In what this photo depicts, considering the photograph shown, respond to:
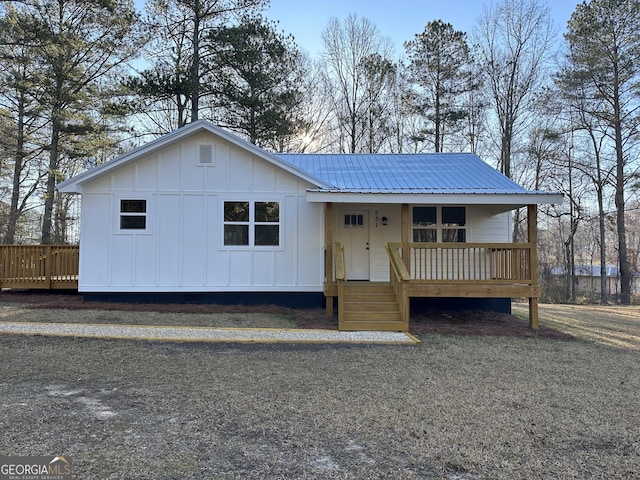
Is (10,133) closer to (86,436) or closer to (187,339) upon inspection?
(187,339)

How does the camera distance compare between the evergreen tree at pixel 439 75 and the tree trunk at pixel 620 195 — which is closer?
the tree trunk at pixel 620 195

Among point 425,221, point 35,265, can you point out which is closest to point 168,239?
point 35,265

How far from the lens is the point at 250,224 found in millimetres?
10609

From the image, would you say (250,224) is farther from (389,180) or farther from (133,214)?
(389,180)

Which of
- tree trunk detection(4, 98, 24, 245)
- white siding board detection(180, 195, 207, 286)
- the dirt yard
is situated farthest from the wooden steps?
tree trunk detection(4, 98, 24, 245)

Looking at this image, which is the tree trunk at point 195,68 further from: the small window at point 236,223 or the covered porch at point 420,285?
the covered porch at point 420,285

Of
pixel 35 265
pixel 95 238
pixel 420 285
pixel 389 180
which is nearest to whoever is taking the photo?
pixel 420 285

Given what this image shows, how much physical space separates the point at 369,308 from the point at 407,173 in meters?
4.49

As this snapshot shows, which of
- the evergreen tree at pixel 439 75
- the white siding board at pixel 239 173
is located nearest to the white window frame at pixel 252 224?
the white siding board at pixel 239 173

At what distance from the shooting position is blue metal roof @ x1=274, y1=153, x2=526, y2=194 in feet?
33.1

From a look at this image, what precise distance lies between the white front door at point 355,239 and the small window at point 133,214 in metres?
4.91

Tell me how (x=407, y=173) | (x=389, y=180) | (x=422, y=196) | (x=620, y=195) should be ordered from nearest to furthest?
(x=422, y=196), (x=389, y=180), (x=407, y=173), (x=620, y=195)

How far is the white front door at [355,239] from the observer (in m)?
11.5

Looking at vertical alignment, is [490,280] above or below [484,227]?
below
